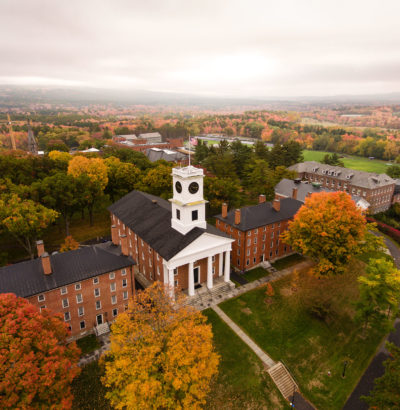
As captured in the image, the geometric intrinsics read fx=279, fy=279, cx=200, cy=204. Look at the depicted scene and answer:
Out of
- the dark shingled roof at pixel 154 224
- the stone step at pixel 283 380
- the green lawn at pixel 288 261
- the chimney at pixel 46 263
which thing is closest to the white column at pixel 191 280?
the dark shingled roof at pixel 154 224

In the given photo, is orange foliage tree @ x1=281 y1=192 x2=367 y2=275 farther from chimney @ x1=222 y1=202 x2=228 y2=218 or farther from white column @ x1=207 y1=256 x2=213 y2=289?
white column @ x1=207 y1=256 x2=213 y2=289

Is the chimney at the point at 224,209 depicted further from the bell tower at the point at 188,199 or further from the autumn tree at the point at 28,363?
the autumn tree at the point at 28,363

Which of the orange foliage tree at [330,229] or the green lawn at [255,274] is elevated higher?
the orange foliage tree at [330,229]

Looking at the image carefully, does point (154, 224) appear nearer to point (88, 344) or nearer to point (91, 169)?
point (88, 344)

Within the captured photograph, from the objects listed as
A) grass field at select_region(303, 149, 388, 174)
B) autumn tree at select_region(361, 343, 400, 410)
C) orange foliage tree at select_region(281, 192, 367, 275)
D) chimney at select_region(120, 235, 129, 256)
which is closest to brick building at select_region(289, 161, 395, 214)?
orange foliage tree at select_region(281, 192, 367, 275)

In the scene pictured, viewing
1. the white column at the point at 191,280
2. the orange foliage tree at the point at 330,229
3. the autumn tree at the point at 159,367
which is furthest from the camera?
the orange foliage tree at the point at 330,229

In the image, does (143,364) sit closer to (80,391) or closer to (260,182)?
(80,391)
